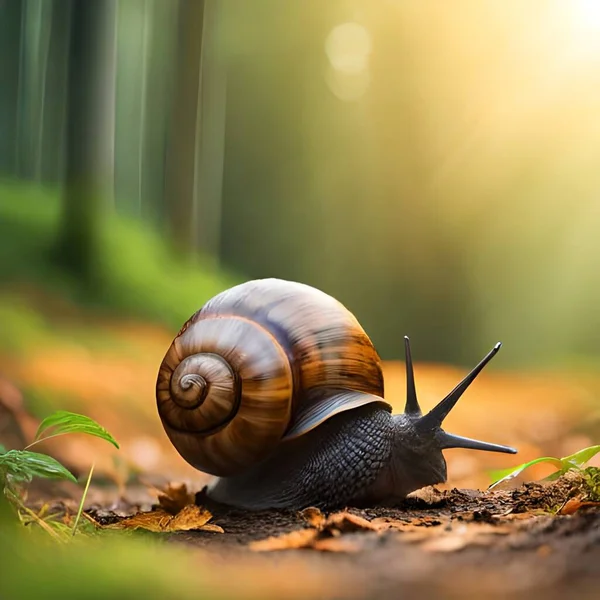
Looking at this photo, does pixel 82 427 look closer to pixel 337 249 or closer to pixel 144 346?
pixel 144 346

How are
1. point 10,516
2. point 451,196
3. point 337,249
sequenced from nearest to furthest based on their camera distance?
point 10,516 < point 451,196 < point 337,249

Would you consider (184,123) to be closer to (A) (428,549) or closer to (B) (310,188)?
(B) (310,188)

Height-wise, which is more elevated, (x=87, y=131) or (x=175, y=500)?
(x=87, y=131)

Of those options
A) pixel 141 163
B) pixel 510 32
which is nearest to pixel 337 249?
pixel 141 163

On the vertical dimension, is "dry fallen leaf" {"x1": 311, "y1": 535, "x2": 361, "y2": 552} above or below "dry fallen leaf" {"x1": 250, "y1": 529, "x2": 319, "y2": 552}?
above

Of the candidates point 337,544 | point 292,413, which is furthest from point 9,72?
point 337,544

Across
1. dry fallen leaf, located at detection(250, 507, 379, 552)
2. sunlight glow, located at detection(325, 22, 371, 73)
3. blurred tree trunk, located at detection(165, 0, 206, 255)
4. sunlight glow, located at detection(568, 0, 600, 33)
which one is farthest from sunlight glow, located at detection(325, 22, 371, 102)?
dry fallen leaf, located at detection(250, 507, 379, 552)

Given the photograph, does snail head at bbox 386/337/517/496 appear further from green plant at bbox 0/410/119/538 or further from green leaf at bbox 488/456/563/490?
green plant at bbox 0/410/119/538
